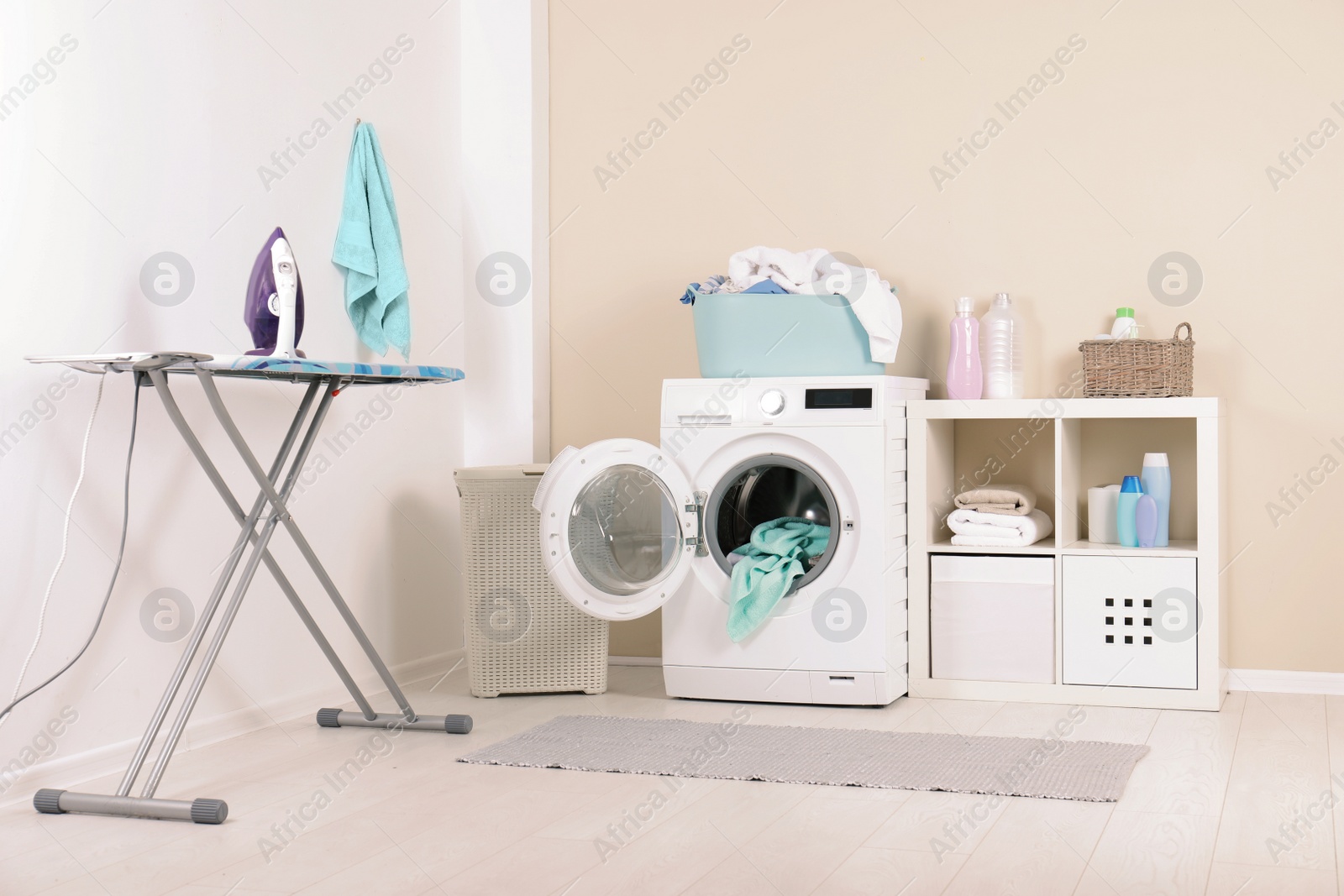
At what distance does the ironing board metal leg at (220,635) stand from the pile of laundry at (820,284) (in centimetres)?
111

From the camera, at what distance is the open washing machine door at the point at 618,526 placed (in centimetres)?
290

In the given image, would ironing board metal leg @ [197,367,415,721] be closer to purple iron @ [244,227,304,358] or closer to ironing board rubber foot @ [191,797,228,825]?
purple iron @ [244,227,304,358]

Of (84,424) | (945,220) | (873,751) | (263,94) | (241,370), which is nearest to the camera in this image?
(241,370)

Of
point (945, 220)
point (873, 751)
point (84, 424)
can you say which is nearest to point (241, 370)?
point (84, 424)

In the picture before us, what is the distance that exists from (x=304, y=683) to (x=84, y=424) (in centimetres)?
92

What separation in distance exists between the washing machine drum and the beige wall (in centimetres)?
50

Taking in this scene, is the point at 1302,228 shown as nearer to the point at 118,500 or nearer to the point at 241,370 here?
the point at 241,370

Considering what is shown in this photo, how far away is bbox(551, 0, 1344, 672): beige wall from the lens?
3160 millimetres

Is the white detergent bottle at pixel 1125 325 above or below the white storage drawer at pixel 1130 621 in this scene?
above

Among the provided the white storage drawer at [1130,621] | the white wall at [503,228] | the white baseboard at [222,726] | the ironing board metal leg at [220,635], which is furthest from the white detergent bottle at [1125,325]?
the white baseboard at [222,726]

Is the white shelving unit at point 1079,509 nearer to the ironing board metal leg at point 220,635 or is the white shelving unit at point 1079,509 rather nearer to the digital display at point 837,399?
the digital display at point 837,399

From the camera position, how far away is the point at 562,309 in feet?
12.6

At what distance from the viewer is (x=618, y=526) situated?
3096 mm

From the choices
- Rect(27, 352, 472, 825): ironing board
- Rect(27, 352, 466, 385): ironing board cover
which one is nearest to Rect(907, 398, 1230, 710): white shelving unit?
Rect(27, 352, 472, 825): ironing board
